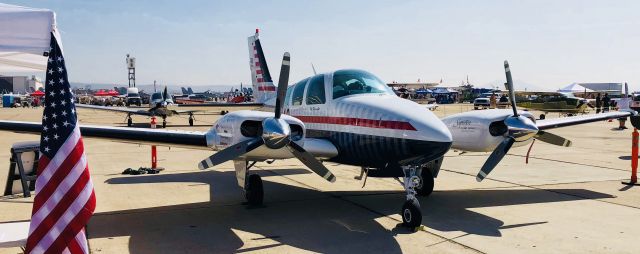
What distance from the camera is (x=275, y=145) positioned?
7.65 metres

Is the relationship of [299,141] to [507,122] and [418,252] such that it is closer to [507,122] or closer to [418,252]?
[418,252]

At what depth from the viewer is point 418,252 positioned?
264 inches

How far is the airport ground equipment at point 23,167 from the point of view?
10484 mm

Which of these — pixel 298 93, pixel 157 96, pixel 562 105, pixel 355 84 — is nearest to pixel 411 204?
pixel 355 84

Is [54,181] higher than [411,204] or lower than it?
higher

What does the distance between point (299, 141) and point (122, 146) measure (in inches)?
608

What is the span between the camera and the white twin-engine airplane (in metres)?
7.94

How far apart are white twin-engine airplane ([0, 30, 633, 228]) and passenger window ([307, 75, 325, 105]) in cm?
2

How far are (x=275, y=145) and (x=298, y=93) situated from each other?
3.25 m

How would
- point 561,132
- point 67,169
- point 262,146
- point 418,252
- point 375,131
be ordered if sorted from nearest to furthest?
point 67,169
point 418,252
point 262,146
point 375,131
point 561,132

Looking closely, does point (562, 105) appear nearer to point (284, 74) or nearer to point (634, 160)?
point (634, 160)

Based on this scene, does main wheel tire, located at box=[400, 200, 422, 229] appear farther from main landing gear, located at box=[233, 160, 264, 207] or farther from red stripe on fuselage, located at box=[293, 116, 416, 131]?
main landing gear, located at box=[233, 160, 264, 207]

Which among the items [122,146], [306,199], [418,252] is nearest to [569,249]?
[418,252]

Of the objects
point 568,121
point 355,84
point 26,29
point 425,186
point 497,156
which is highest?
point 26,29
